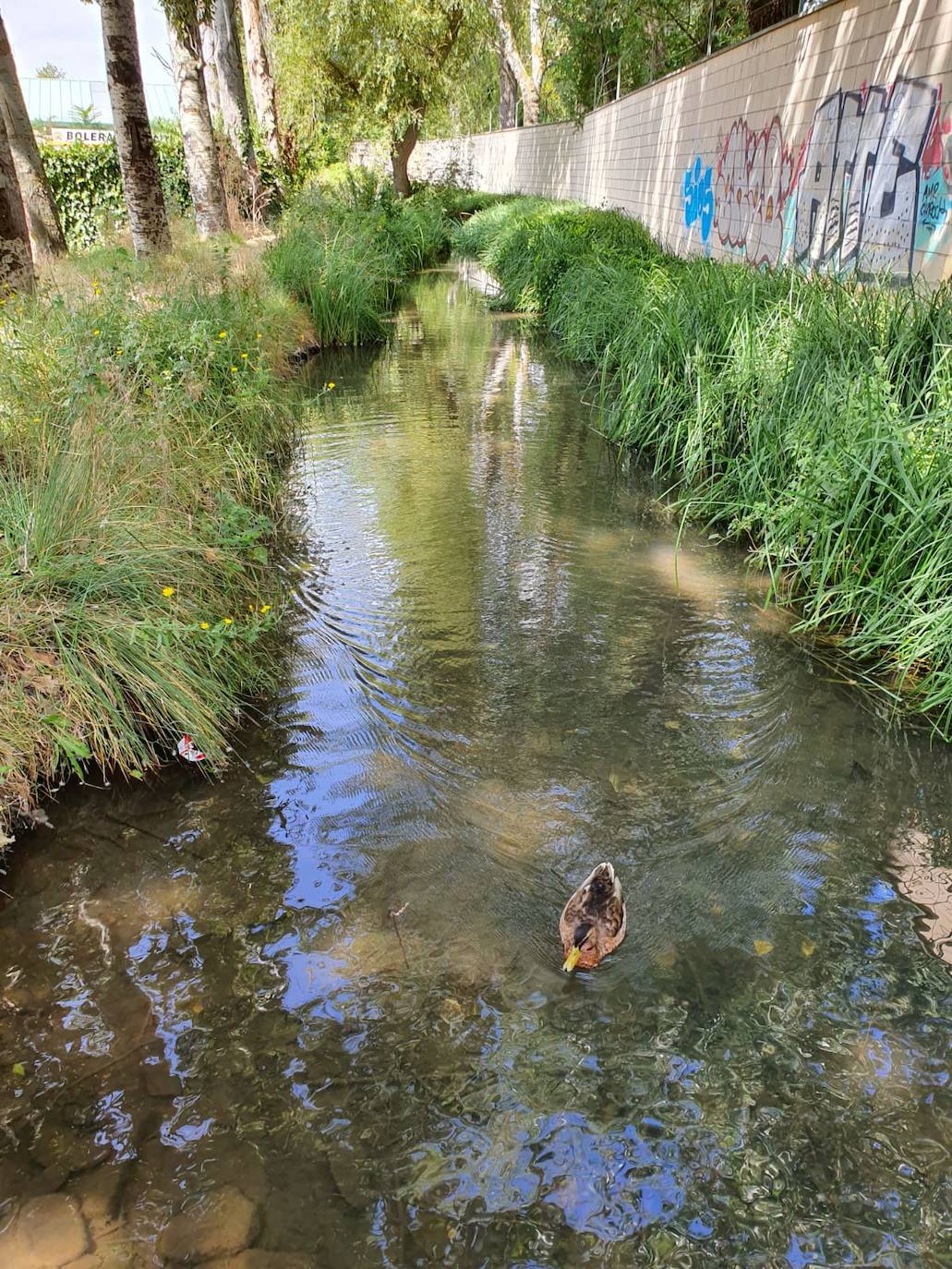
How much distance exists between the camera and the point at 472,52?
71.6 ft

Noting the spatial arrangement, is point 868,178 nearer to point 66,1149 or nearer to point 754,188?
point 754,188

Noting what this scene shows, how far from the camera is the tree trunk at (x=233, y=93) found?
1509 cm

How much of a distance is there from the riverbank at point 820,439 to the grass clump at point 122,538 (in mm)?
2938

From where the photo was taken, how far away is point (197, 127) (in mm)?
11016

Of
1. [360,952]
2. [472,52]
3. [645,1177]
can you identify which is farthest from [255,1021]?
[472,52]

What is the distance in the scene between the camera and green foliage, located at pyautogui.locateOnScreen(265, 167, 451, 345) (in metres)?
10.7

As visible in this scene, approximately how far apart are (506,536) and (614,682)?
1.94 m

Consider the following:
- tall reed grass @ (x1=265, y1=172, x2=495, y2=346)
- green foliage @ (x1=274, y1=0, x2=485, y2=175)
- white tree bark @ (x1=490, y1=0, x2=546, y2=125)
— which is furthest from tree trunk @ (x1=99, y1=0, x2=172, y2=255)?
white tree bark @ (x1=490, y1=0, x2=546, y2=125)

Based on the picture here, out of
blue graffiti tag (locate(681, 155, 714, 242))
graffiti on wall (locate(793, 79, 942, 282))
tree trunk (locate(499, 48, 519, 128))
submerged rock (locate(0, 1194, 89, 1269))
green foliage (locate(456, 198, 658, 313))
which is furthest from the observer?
tree trunk (locate(499, 48, 519, 128))

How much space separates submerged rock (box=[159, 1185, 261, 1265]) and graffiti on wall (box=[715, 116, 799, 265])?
28.6 feet

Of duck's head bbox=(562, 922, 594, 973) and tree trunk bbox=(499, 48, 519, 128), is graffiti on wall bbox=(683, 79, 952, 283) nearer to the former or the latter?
duck's head bbox=(562, 922, 594, 973)

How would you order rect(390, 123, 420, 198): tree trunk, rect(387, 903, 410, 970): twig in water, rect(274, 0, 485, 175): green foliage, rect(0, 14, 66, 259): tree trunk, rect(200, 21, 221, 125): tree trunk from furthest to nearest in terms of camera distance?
rect(390, 123, 420, 198): tree trunk, rect(274, 0, 485, 175): green foliage, rect(200, 21, 221, 125): tree trunk, rect(0, 14, 66, 259): tree trunk, rect(387, 903, 410, 970): twig in water

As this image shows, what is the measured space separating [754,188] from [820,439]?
5983 millimetres

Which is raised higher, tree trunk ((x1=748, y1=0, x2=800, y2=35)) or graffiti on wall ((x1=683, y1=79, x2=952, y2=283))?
tree trunk ((x1=748, y1=0, x2=800, y2=35))
